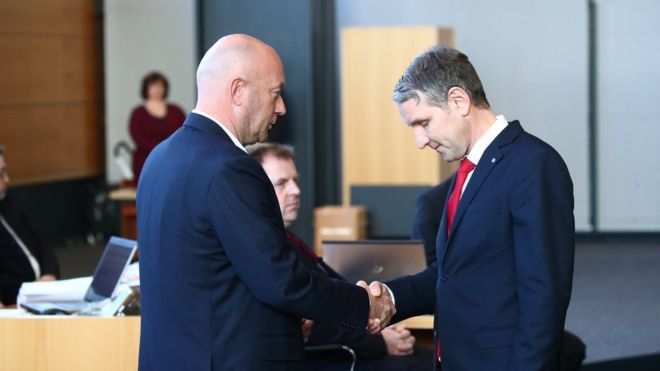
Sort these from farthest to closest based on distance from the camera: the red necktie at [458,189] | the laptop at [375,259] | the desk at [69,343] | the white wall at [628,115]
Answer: the white wall at [628,115]
the laptop at [375,259]
the desk at [69,343]
the red necktie at [458,189]

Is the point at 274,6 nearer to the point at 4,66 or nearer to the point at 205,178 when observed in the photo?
the point at 4,66

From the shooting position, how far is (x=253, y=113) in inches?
106

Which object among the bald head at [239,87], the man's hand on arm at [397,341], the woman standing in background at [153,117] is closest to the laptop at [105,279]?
the man's hand on arm at [397,341]

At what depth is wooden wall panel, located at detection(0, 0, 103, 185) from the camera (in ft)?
35.8

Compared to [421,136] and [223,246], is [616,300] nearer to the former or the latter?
[421,136]

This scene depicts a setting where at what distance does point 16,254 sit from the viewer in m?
5.29

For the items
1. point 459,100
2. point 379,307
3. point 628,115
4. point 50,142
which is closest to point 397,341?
point 379,307

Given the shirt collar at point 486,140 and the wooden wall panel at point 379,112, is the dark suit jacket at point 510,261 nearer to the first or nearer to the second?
the shirt collar at point 486,140

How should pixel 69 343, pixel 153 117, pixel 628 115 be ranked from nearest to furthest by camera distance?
pixel 69 343 < pixel 628 115 < pixel 153 117

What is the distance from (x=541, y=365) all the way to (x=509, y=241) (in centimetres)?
29

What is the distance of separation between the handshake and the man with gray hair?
27 cm

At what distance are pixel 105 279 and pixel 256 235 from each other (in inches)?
70.2

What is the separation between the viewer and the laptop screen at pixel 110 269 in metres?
4.12

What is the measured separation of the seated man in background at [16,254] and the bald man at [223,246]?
2.63 m
